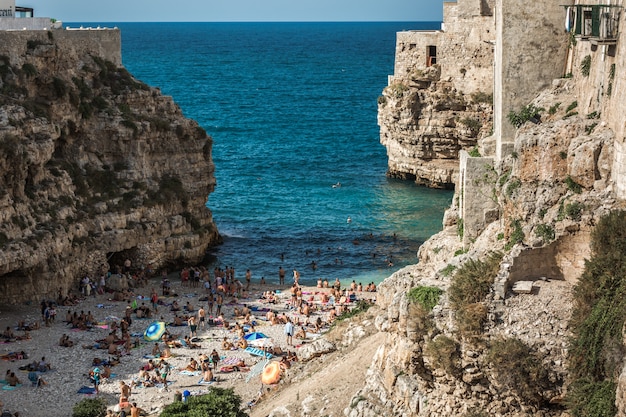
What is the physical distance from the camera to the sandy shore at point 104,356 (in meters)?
32.7

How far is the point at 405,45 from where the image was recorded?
62.5 metres

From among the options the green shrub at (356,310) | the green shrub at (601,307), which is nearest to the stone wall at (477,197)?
the green shrub at (356,310)

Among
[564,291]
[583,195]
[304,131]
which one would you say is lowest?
[304,131]

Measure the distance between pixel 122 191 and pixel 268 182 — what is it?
2236 centimetres

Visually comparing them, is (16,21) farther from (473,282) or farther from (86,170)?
(473,282)

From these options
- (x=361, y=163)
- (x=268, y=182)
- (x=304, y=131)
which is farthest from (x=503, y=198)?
(x=304, y=131)

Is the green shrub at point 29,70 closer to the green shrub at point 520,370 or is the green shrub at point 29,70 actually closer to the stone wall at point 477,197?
the stone wall at point 477,197

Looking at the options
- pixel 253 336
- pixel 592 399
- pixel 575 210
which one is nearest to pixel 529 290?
pixel 575 210

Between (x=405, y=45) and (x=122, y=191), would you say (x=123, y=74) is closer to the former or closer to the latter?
(x=122, y=191)

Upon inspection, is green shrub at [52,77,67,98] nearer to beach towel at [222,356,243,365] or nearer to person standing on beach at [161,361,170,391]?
person standing on beach at [161,361,170,391]

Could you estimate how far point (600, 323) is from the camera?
70.5 ft

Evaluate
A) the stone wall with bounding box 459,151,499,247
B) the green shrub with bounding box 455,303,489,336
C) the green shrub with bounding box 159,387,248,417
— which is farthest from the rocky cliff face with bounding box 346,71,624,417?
the stone wall with bounding box 459,151,499,247

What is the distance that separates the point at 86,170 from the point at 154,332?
11.7 metres

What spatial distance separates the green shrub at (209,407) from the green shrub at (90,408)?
383cm
